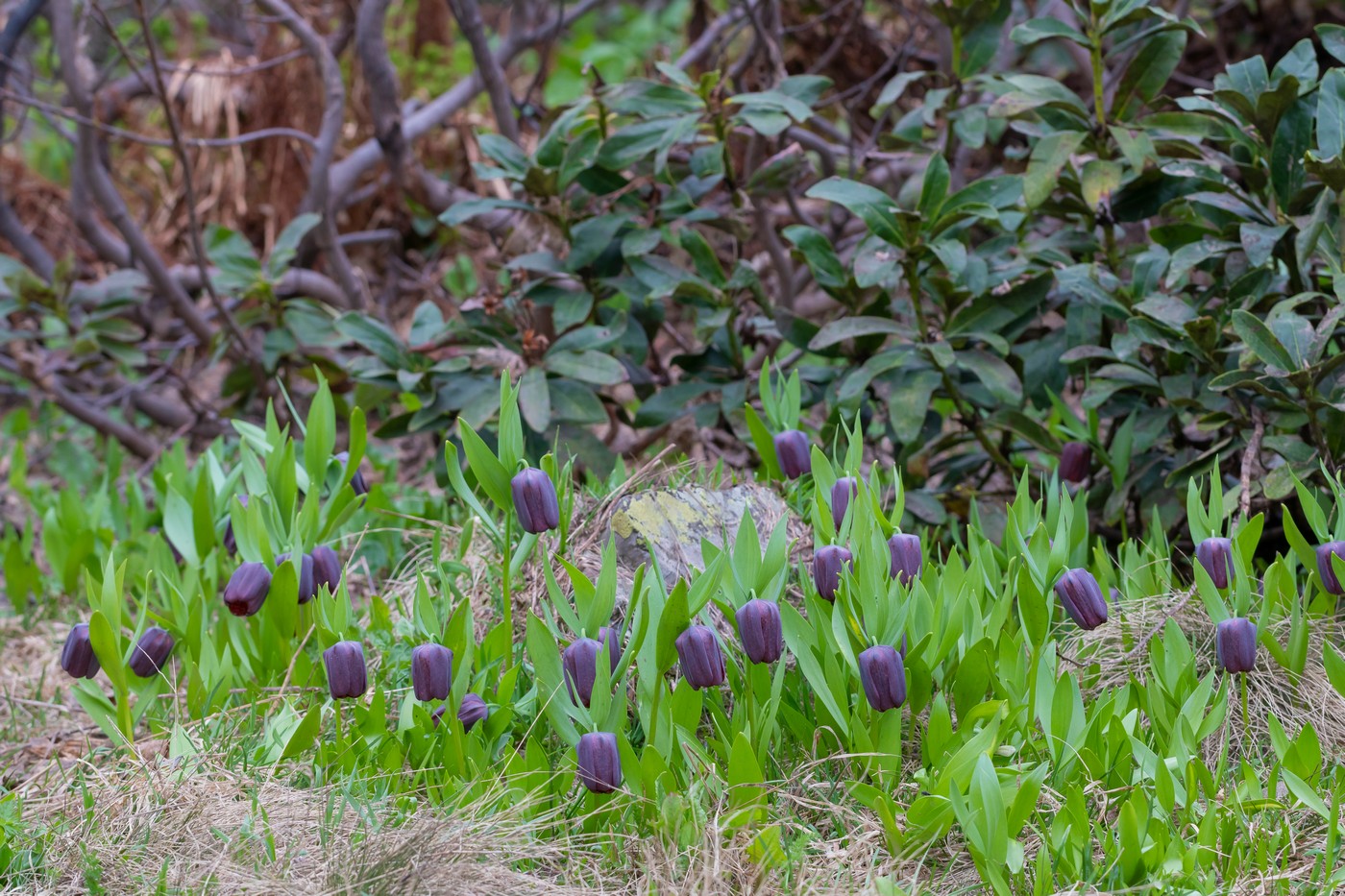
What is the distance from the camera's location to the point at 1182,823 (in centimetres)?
136

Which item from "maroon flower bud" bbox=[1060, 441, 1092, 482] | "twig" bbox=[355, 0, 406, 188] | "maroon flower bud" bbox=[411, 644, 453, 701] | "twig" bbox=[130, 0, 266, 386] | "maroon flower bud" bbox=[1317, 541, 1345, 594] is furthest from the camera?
"twig" bbox=[355, 0, 406, 188]

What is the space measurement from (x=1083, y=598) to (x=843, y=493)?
13.7 inches

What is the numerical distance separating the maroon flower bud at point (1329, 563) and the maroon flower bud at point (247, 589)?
144 cm

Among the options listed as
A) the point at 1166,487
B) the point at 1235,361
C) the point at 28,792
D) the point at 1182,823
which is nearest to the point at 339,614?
Answer: the point at 28,792

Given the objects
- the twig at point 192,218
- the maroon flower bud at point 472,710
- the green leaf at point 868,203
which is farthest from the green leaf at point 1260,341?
the twig at point 192,218

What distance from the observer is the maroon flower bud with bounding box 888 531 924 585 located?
157 cm

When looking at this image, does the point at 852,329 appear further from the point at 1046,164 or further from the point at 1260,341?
the point at 1260,341

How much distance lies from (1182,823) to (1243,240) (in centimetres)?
106

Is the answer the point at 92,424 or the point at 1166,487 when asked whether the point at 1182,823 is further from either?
the point at 92,424

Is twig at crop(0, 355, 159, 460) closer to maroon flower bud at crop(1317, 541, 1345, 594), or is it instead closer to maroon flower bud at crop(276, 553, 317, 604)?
maroon flower bud at crop(276, 553, 317, 604)

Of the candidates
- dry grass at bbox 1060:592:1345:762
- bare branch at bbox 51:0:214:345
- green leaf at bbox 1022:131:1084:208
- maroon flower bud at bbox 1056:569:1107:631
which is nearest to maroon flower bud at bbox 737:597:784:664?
maroon flower bud at bbox 1056:569:1107:631

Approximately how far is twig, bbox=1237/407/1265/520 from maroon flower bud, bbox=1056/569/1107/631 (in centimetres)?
33

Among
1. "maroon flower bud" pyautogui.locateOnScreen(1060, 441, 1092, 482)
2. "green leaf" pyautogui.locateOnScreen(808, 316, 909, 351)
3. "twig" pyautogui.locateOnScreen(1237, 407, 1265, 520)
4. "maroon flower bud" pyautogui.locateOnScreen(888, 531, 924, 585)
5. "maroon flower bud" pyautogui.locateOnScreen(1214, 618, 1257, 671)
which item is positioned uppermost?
"green leaf" pyautogui.locateOnScreen(808, 316, 909, 351)

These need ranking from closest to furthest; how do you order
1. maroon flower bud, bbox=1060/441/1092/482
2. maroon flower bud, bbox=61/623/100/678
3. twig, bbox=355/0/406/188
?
maroon flower bud, bbox=61/623/100/678
maroon flower bud, bbox=1060/441/1092/482
twig, bbox=355/0/406/188
